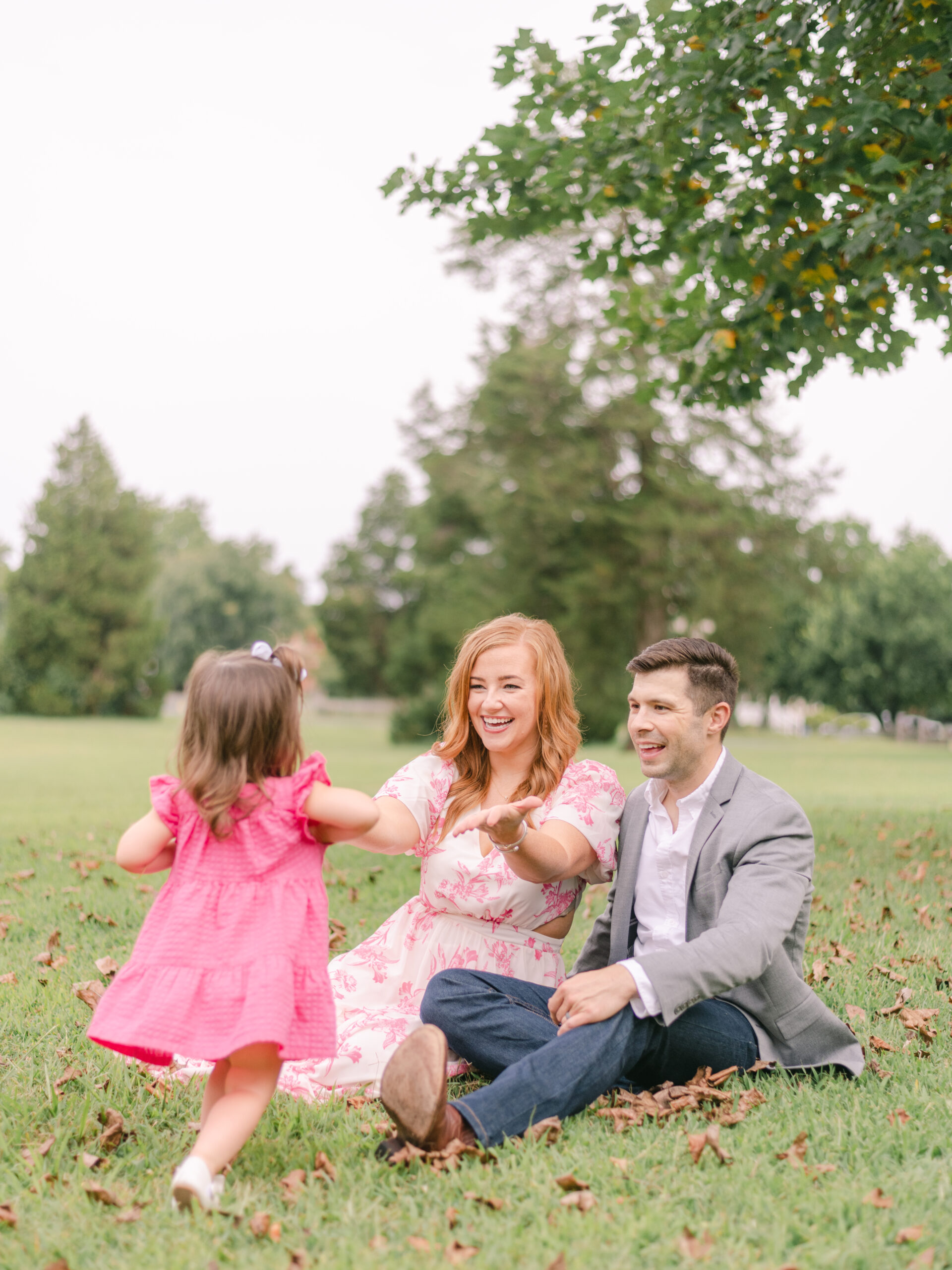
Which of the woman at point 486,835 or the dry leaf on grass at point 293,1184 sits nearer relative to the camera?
the dry leaf on grass at point 293,1184

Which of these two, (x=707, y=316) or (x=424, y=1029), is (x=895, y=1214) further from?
(x=707, y=316)

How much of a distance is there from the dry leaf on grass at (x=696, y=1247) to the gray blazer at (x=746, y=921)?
27.1 inches

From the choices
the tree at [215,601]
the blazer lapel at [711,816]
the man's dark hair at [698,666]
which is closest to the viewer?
the blazer lapel at [711,816]

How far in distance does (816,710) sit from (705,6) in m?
81.1

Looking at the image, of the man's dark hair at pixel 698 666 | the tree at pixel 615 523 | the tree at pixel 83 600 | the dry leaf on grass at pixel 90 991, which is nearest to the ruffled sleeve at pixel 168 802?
the man's dark hair at pixel 698 666

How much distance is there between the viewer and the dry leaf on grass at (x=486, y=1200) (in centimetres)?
279

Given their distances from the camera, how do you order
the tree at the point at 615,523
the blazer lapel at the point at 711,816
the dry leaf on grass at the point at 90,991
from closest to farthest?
the blazer lapel at the point at 711,816 < the dry leaf on grass at the point at 90,991 < the tree at the point at 615,523

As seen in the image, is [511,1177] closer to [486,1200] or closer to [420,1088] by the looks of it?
[486,1200]

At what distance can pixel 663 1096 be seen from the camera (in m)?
3.55

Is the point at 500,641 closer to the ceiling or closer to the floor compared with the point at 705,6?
closer to the floor

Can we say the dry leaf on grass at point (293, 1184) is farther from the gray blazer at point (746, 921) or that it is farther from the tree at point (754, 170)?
the tree at point (754, 170)

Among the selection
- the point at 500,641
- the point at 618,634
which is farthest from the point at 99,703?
the point at 500,641

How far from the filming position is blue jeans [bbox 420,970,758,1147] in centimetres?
322

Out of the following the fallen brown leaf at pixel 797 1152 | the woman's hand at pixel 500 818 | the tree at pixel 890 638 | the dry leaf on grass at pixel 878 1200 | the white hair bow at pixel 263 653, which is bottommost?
the fallen brown leaf at pixel 797 1152
